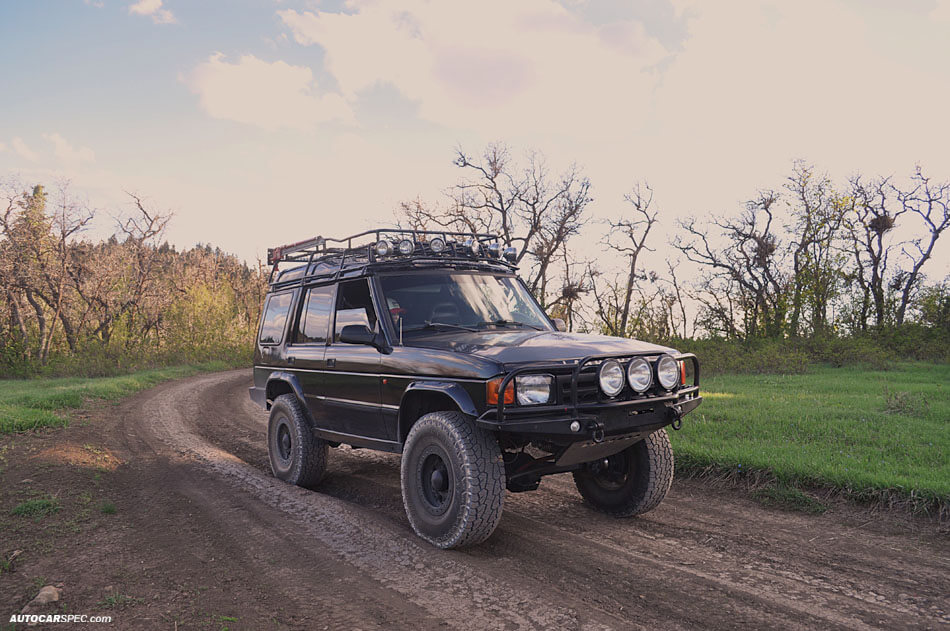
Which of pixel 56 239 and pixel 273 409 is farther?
pixel 56 239

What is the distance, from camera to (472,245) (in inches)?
254

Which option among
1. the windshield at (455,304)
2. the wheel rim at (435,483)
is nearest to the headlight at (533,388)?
the wheel rim at (435,483)

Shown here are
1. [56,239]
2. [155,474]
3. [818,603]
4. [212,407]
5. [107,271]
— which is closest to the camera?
[818,603]

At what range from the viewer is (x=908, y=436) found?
24.2ft

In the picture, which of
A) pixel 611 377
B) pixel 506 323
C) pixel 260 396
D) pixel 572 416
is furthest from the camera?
pixel 260 396

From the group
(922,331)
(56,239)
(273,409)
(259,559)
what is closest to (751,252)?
(922,331)

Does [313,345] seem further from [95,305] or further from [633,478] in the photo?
[95,305]

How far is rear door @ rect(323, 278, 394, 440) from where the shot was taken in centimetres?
549

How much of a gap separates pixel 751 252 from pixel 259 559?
33.3 m

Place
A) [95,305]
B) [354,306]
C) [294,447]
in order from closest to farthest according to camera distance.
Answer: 1. [354,306]
2. [294,447]
3. [95,305]

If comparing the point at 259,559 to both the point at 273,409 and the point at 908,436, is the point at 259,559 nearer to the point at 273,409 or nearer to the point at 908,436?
the point at 273,409

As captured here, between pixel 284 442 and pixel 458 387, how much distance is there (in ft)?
11.2

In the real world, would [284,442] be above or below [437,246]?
below

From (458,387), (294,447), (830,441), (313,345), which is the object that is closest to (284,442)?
(294,447)
